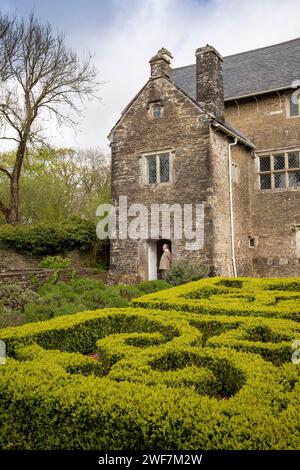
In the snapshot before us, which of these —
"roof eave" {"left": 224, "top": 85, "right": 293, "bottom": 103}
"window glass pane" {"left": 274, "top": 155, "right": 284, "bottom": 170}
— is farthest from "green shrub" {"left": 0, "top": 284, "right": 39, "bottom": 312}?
"roof eave" {"left": 224, "top": 85, "right": 293, "bottom": 103}

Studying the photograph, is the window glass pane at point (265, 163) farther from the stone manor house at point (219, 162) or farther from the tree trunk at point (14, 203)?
the tree trunk at point (14, 203)

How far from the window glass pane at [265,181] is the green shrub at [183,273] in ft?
21.2

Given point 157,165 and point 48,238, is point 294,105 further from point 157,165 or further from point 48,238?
point 48,238

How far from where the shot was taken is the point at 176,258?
16.3 m

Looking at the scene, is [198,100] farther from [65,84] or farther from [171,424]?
[171,424]

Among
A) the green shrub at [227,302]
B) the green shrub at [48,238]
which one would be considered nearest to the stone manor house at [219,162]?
the green shrub at [48,238]

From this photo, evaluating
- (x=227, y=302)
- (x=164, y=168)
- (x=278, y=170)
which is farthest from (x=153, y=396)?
(x=278, y=170)

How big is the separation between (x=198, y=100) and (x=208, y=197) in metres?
4.75

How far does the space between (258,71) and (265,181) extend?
583 centimetres

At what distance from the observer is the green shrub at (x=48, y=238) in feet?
63.4

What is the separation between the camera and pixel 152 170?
17578mm

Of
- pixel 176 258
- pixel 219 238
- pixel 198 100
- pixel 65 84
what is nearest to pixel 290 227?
pixel 219 238

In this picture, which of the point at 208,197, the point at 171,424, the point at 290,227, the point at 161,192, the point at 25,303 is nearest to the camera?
the point at 171,424

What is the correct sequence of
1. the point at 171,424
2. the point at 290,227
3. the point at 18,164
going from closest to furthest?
the point at 171,424, the point at 290,227, the point at 18,164
